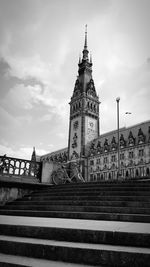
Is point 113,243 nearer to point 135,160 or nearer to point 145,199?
point 145,199

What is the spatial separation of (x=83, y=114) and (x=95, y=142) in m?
10.2

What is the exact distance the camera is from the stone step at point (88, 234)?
10.5ft

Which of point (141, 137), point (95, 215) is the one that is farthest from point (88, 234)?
point (141, 137)

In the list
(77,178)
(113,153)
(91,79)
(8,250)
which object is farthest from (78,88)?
(8,250)

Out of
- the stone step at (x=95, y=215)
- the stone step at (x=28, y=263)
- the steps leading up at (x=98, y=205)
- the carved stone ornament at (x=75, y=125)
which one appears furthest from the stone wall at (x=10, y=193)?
the carved stone ornament at (x=75, y=125)

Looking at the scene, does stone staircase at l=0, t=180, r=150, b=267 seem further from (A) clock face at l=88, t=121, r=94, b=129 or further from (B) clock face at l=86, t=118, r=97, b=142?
(A) clock face at l=88, t=121, r=94, b=129

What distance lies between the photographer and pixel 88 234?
349 centimetres

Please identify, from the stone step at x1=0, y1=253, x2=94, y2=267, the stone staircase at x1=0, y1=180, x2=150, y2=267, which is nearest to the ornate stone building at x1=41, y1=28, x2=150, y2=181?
the stone staircase at x1=0, y1=180, x2=150, y2=267

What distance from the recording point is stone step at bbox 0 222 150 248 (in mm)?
3207

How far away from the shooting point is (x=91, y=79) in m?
81.4

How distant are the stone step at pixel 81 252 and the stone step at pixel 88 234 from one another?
0.63 feet

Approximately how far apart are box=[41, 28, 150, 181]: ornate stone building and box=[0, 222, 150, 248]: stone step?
5127cm

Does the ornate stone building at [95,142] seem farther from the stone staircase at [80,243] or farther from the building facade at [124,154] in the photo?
the stone staircase at [80,243]

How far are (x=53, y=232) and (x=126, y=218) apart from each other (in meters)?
1.94
